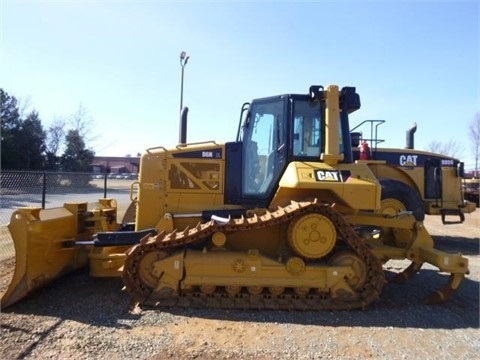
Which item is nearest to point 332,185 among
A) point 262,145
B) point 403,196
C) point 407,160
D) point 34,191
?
point 262,145

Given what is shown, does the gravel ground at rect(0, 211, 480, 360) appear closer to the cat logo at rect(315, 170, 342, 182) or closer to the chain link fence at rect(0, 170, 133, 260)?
the cat logo at rect(315, 170, 342, 182)

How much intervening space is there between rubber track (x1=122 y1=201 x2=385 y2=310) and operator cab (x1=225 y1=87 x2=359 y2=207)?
2.58ft

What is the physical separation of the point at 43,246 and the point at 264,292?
10.2 feet

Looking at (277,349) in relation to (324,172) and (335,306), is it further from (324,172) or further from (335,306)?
(324,172)

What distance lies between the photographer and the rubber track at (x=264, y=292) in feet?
18.1

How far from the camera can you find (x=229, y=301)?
556cm

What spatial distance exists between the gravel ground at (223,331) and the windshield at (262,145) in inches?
74.4

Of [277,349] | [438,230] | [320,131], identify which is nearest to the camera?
[277,349]

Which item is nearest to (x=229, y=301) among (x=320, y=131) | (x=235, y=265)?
(x=235, y=265)

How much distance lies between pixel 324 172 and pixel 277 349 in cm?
251

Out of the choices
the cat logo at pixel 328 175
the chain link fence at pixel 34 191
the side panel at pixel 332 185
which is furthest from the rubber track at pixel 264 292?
the chain link fence at pixel 34 191

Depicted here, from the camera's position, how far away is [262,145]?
647 cm

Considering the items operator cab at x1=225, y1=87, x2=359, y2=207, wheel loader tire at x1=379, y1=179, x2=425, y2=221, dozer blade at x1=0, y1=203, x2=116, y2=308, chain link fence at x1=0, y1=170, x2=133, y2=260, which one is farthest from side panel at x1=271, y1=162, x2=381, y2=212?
chain link fence at x1=0, y1=170, x2=133, y2=260

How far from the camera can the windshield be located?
6.31m
